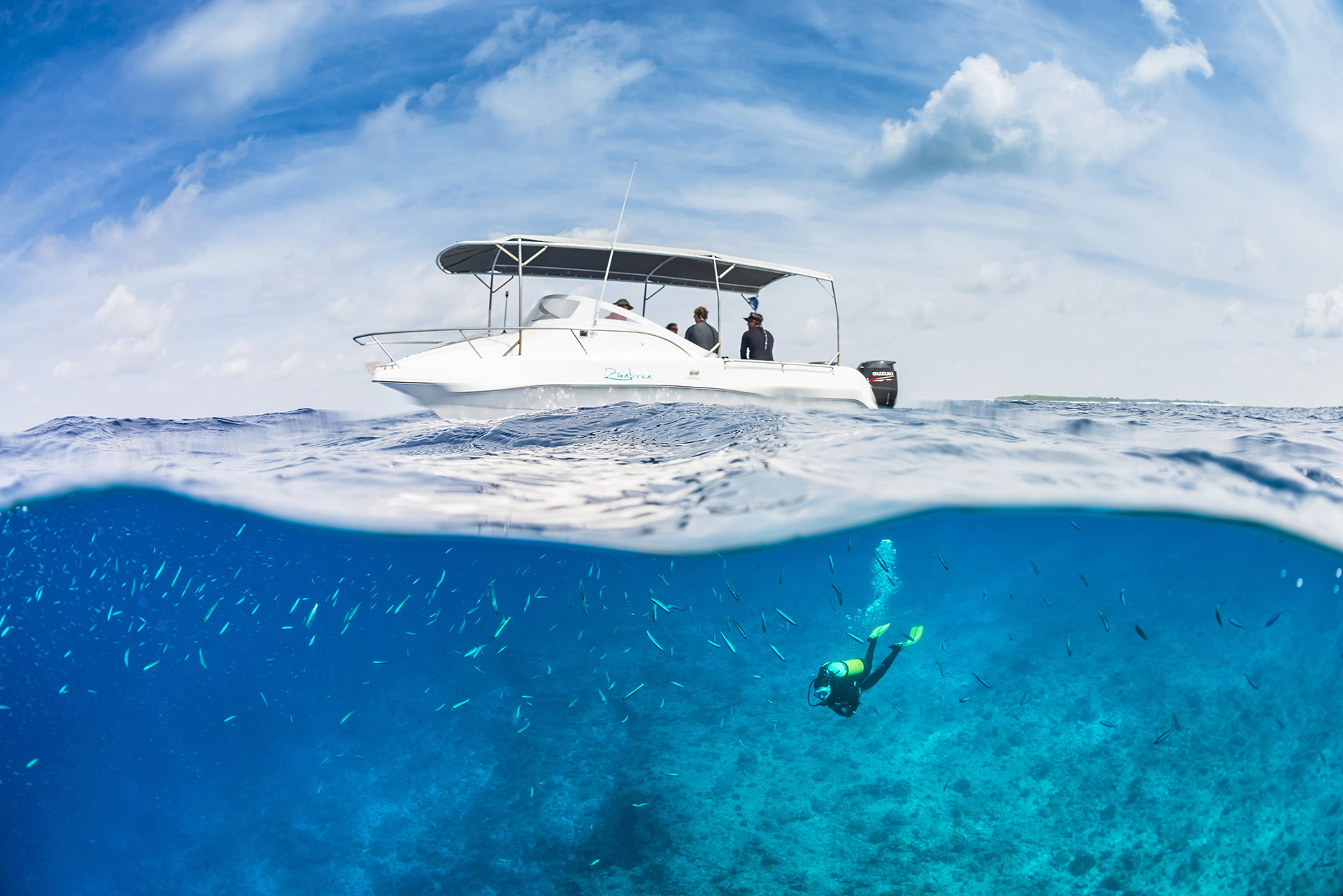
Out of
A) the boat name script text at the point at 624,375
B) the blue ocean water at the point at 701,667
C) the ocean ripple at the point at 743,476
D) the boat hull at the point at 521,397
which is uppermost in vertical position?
the boat name script text at the point at 624,375

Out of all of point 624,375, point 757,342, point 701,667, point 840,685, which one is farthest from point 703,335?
point 840,685

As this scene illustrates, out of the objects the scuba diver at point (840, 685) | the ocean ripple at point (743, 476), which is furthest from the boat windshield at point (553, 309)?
the scuba diver at point (840, 685)

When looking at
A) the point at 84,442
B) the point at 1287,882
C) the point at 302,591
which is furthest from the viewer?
the point at 302,591

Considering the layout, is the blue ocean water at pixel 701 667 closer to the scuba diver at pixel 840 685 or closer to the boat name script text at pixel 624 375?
the boat name script text at pixel 624 375

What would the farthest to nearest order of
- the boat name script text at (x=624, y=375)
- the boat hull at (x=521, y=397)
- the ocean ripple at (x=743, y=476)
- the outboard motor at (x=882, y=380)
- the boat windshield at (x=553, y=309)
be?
the outboard motor at (x=882, y=380) → the boat windshield at (x=553, y=309) → the boat name script text at (x=624, y=375) → the boat hull at (x=521, y=397) → the ocean ripple at (x=743, y=476)

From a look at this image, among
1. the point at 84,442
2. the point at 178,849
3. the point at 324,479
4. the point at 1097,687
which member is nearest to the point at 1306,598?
the point at 1097,687

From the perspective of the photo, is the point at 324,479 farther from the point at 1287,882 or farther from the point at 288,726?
the point at 1287,882

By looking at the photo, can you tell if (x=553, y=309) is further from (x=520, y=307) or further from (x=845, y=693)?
(x=845, y=693)
